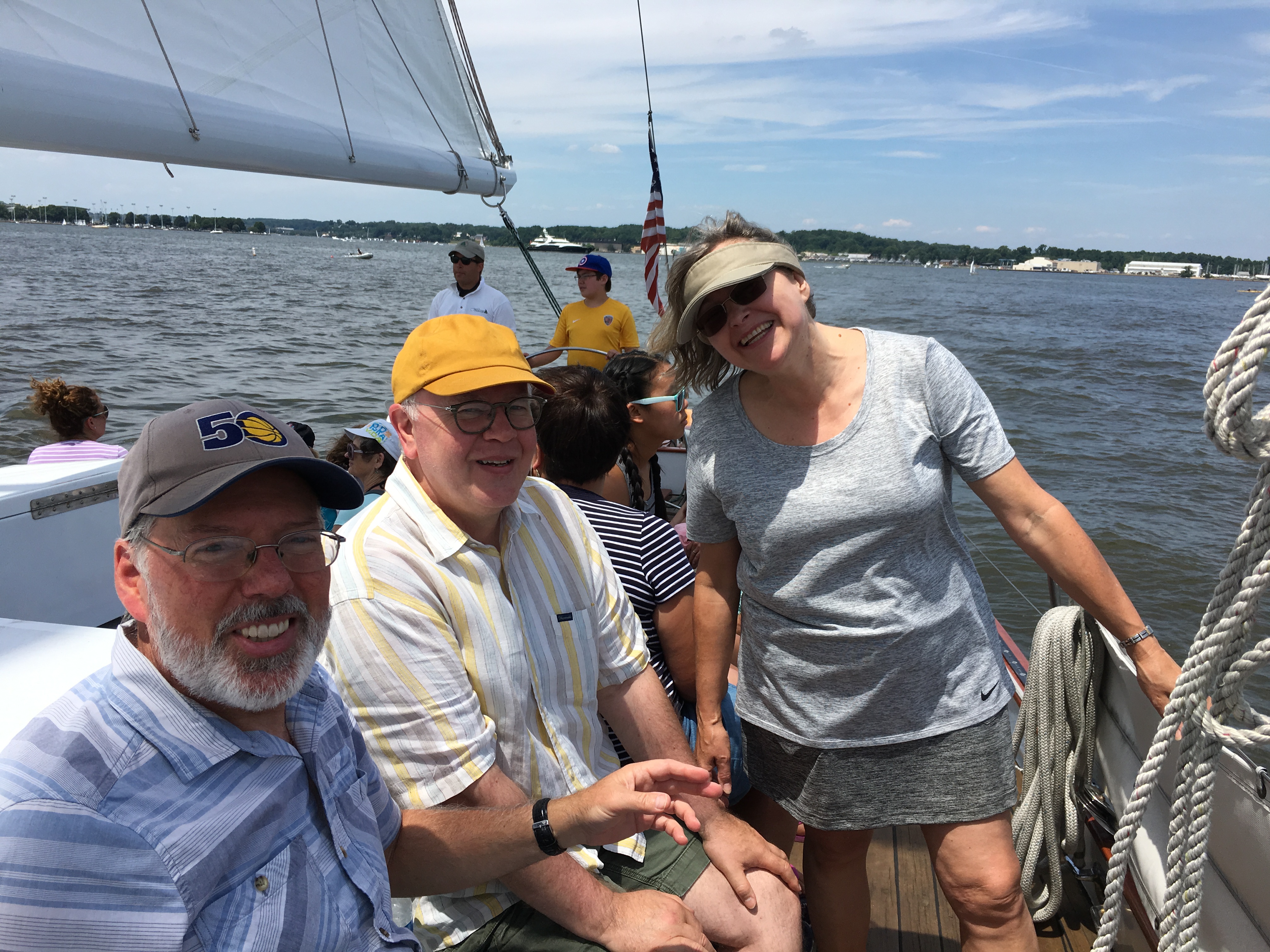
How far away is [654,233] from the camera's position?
7004mm

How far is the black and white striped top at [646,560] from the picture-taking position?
218 cm

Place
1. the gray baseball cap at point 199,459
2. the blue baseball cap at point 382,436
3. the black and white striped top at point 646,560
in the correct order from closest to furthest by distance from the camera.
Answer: the gray baseball cap at point 199,459 → the black and white striped top at point 646,560 → the blue baseball cap at point 382,436

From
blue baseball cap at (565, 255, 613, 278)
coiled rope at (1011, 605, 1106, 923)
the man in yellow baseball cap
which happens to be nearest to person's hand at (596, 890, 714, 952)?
the man in yellow baseball cap

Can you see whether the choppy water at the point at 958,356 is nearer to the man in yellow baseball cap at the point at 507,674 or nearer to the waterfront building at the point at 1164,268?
the man in yellow baseball cap at the point at 507,674

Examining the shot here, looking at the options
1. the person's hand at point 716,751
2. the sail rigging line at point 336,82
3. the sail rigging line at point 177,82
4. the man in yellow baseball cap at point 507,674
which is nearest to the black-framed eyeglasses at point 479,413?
the man in yellow baseball cap at point 507,674

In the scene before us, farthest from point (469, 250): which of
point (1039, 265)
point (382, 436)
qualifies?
point (1039, 265)

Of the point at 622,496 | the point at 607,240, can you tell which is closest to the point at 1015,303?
the point at 607,240

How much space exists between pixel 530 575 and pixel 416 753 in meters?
0.42

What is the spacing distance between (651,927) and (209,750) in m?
0.91

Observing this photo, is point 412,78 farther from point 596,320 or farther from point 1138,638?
point 1138,638

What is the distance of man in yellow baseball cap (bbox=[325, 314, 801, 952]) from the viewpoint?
1465 mm

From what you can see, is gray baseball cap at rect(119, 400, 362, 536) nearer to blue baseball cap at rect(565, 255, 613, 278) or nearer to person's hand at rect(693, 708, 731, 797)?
person's hand at rect(693, 708, 731, 797)

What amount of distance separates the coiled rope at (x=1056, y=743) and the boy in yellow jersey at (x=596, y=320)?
4.72 m

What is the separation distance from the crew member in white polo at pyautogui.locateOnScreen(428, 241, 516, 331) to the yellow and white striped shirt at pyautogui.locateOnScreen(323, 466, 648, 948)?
14.4 ft
